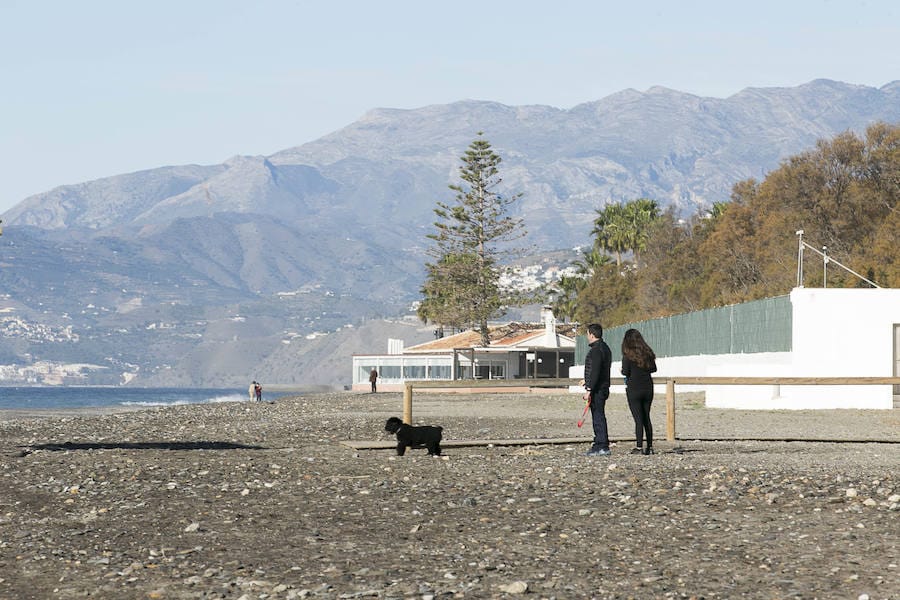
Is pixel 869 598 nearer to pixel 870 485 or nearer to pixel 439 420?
pixel 870 485

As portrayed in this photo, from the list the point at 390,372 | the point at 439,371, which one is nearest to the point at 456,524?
the point at 439,371

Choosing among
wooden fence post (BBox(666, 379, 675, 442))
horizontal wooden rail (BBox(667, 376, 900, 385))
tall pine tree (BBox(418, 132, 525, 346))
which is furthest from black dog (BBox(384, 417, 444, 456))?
tall pine tree (BBox(418, 132, 525, 346))

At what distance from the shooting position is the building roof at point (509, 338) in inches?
3688

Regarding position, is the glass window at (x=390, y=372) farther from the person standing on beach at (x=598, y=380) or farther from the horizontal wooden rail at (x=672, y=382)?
the person standing on beach at (x=598, y=380)

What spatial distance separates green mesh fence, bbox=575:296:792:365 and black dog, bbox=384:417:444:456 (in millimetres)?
22773

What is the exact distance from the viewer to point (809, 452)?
19172 mm

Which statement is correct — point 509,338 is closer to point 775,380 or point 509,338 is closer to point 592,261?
point 592,261

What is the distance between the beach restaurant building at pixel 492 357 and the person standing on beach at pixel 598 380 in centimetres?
7000

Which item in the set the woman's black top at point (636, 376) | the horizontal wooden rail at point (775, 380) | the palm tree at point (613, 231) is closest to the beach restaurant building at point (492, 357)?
the palm tree at point (613, 231)

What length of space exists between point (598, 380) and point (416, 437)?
2708 mm

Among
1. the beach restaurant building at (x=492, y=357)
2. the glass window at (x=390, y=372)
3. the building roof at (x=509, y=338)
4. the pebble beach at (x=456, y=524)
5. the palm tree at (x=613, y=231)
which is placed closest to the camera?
the pebble beach at (x=456, y=524)

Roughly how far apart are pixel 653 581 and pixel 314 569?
2.42 meters

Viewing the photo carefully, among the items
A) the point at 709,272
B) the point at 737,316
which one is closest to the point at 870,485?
the point at 737,316

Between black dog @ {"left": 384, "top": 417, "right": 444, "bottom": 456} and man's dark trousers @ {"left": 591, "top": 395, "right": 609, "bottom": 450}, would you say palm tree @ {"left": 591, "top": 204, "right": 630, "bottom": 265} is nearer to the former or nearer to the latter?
black dog @ {"left": 384, "top": 417, "right": 444, "bottom": 456}
